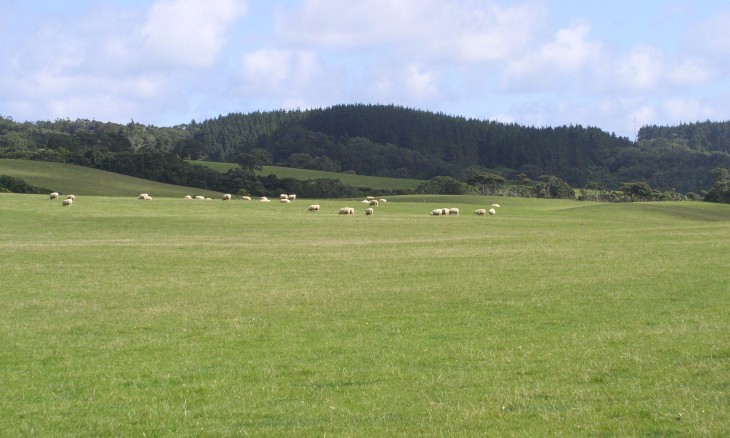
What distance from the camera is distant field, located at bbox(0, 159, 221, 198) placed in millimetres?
107188

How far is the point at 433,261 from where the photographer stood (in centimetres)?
3525

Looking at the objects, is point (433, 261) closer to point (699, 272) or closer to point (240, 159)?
point (699, 272)

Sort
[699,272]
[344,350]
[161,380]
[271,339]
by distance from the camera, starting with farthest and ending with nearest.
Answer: [699,272] < [271,339] < [344,350] < [161,380]

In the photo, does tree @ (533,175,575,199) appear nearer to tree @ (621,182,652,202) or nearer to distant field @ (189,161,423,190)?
tree @ (621,182,652,202)

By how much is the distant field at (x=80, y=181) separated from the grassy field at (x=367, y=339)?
68.4 metres

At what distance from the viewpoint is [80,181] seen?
112688mm

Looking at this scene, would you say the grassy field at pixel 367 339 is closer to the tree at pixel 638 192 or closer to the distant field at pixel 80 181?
the distant field at pixel 80 181

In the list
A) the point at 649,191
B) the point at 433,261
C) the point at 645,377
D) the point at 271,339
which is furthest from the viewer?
the point at 649,191

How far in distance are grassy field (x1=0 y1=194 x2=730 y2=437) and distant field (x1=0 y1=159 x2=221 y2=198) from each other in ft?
224

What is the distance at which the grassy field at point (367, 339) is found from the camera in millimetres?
11305

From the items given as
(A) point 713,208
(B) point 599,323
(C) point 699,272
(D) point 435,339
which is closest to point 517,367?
(D) point 435,339

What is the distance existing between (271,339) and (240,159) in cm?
14957

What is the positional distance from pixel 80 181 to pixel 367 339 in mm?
104147

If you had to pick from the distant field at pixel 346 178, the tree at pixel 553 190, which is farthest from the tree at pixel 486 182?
the distant field at pixel 346 178
